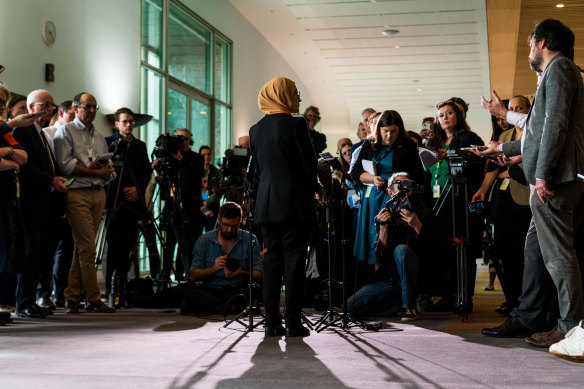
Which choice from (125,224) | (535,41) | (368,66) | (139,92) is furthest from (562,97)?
(368,66)

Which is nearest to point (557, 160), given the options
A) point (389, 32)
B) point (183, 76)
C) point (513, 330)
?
point (513, 330)

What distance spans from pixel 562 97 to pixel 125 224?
3.50 m

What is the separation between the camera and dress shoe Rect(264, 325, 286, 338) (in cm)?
366

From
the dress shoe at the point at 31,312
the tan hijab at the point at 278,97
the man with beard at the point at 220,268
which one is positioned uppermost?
the tan hijab at the point at 278,97

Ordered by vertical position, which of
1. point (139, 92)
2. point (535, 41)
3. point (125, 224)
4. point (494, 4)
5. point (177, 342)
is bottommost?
point (177, 342)

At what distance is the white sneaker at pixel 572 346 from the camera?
281 cm

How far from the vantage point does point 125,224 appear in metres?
5.58

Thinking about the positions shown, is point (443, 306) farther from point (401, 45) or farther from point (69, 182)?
point (401, 45)

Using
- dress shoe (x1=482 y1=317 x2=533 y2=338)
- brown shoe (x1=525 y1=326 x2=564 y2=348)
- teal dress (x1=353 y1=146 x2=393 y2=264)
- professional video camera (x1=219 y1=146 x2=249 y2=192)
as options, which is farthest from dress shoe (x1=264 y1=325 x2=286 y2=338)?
professional video camera (x1=219 y1=146 x2=249 y2=192)

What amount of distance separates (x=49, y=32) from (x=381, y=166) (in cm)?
340

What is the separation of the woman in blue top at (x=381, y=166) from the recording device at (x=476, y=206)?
1.40 ft

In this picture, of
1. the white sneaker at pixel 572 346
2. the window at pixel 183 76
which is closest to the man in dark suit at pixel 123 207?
the window at pixel 183 76

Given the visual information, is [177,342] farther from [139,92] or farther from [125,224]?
[139,92]

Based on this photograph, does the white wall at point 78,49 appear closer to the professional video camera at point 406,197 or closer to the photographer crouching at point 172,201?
the photographer crouching at point 172,201
